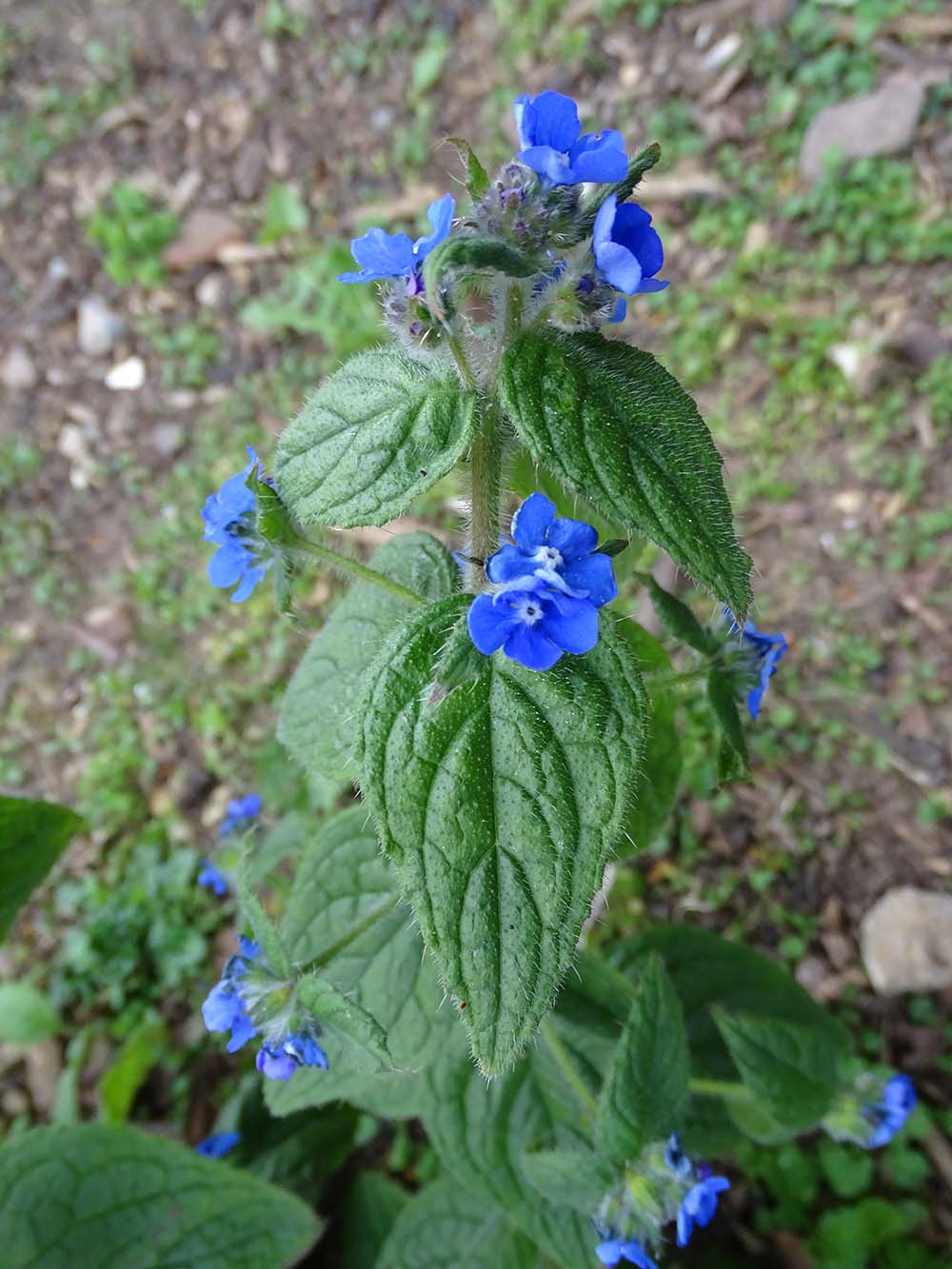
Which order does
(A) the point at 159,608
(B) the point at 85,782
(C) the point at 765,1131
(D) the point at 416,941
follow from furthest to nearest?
(A) the point at 159,608, (B) the point at 85,782, (C) the point at 765,1131, (D) the point at 416,941

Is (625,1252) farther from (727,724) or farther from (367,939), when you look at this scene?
(727,724)

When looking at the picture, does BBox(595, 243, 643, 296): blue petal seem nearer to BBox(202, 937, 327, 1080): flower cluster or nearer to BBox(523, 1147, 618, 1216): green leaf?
BBox(202, 937, 327, 1080): flower cluster

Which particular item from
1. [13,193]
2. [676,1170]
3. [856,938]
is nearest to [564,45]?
[13,193]

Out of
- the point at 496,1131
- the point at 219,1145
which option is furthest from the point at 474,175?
the point at 219,1145

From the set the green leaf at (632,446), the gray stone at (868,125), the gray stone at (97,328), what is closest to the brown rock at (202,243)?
the gray stone at (97,328)

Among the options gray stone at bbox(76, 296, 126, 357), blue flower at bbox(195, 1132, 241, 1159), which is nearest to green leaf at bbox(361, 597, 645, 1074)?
blue flower at bbox(195, 1132, 241, 1159)

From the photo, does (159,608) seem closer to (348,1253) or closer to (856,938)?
(348,1253)
